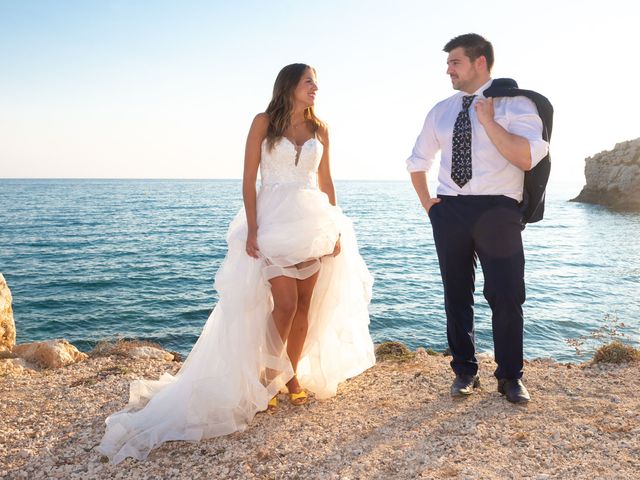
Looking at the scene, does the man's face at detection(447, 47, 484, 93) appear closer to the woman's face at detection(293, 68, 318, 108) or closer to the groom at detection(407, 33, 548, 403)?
the groom at detection(407, 33, 548, 403)

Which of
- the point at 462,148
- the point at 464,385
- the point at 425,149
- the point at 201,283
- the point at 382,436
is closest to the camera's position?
the point at 382,436

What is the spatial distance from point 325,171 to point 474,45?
1523mm

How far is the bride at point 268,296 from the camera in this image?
3783 mm

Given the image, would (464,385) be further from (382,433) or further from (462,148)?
(462,148)

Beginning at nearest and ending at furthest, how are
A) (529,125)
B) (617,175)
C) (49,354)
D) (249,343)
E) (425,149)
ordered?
(529,125) → (249,343) → (425,149) → (49,354) → (617,175)

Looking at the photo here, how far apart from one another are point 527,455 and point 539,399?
1.02 m

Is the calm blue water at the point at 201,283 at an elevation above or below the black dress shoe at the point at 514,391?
below

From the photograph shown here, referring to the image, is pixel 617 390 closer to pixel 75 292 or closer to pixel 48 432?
pixel 48 432

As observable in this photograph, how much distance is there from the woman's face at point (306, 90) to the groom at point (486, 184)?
0.99 metres

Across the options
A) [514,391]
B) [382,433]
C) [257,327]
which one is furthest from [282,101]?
[514,391]

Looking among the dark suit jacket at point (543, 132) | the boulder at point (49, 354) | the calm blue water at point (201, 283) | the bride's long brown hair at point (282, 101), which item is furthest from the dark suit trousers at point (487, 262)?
the calm blue water at point (201, 283)

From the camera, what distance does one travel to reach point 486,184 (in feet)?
12.2

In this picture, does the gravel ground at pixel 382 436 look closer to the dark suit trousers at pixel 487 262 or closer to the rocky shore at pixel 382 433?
the rocky shore at pixel 382 433

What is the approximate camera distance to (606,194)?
54344 mm
